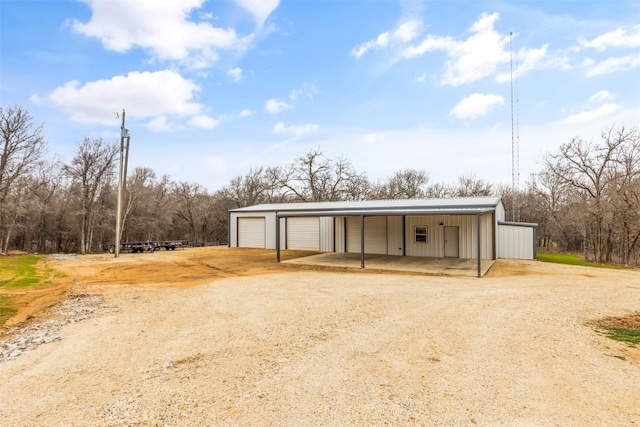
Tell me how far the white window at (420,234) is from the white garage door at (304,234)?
6.31 meters

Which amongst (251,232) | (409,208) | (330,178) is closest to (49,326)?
(409,208)

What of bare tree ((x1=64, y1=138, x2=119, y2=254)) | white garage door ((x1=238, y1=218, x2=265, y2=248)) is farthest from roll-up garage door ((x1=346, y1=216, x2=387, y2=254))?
bare tree ((x1=64, y1=138, x2=119, y2=254))

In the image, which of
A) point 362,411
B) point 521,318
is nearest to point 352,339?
point 362,411

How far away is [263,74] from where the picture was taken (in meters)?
21.1

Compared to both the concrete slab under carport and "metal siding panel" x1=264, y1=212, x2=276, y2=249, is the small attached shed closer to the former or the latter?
"metal siding panel" x1=264, y1=212, x2=276, y2=249

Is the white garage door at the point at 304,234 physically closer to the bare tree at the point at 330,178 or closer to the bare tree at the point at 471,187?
the bare tree at the point at 330,178

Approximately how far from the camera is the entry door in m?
16.8

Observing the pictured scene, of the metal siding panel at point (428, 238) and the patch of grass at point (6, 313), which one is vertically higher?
the metal siding panel at point (428, 238)

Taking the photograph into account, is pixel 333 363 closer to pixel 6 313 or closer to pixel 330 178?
pixel 6 313

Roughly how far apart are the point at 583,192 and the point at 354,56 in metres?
19.3

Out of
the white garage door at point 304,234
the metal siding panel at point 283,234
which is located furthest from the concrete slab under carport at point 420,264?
the metal siding panel at point 283,234

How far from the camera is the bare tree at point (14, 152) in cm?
2269

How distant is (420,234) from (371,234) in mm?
2805

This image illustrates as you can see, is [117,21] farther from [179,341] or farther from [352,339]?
[352,339]
